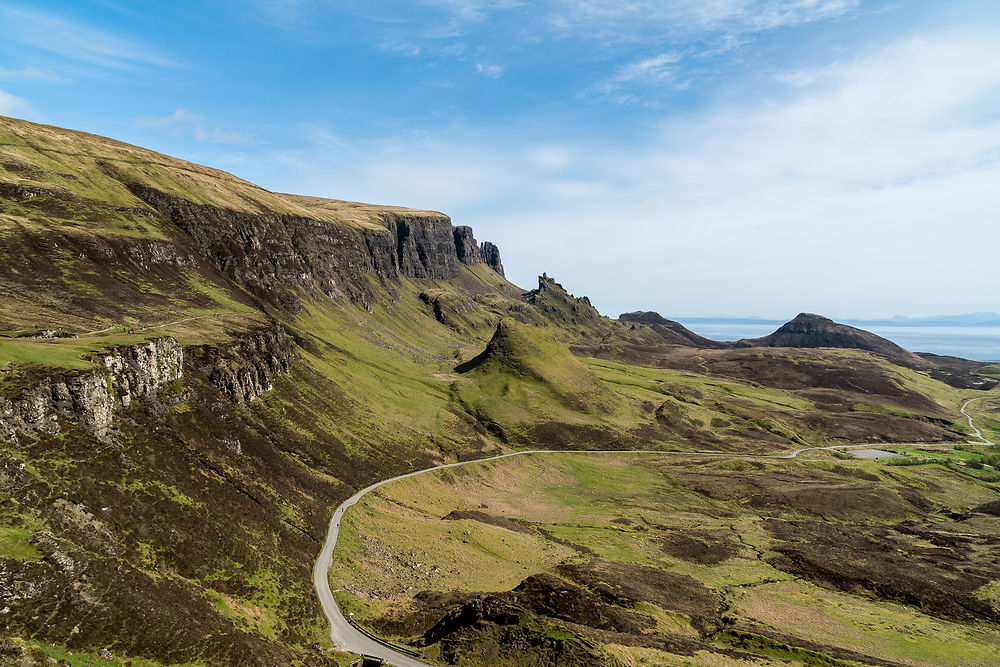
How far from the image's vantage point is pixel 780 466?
516ft

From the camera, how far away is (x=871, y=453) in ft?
625

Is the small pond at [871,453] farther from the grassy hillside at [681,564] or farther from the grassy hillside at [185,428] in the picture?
the grassy hillside at [681,564]

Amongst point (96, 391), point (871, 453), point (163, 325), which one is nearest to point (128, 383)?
point (96, 391)

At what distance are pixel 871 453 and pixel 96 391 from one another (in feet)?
796

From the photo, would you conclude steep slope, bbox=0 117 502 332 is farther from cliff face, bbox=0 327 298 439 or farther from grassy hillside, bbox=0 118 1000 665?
cliff face, bbox=0 327 298 439

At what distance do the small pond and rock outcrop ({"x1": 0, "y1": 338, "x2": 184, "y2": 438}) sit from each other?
8705 inches

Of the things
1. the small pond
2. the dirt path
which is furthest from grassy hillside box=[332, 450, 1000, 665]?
the dirt path

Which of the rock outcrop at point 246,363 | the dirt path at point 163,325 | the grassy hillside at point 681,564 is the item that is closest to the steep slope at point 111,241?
the dirt path at point 163,325

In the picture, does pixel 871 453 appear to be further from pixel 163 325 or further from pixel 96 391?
pixel 163 325

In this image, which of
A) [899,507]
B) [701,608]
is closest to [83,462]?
[701,608]

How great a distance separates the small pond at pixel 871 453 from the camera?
18400 cm

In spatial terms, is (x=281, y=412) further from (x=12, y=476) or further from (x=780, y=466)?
(x=780, y=466)

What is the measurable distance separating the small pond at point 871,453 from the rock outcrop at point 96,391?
221098 millimetres

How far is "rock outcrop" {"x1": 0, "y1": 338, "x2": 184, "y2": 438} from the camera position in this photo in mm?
49847
